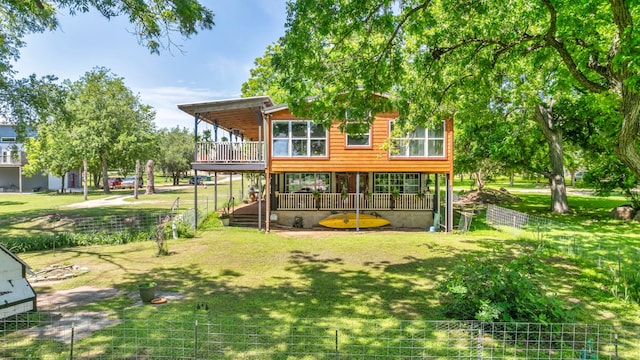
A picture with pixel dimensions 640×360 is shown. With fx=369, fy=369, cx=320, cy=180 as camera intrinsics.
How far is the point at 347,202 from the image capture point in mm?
19078

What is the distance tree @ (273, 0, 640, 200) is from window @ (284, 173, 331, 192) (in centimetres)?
944

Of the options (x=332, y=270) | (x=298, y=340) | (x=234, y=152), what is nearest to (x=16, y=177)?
(x=234, y=152)

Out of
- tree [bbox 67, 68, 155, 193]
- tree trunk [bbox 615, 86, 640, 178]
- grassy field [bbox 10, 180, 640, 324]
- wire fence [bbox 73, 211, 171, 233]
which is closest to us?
tree trunk [bbox 615, 86, 640, 178]

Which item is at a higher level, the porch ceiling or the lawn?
the porch ceiling

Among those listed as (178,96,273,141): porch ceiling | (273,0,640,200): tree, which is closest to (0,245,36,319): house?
(273,0,640,200): tree

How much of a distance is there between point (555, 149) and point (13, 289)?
87.6ft

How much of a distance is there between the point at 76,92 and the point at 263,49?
61.5 feet

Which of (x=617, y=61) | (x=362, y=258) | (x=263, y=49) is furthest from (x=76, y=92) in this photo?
(x=617, y=61)

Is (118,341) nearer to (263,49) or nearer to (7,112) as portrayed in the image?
(7,112)

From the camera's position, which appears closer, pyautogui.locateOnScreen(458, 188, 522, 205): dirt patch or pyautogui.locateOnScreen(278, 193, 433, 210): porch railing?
pyautogui.locateOnScreen(278, 193, 433, 210): porch railing

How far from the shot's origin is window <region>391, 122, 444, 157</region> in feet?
56.0

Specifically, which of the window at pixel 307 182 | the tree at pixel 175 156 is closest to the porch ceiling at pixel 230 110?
the window at pixel 307 182

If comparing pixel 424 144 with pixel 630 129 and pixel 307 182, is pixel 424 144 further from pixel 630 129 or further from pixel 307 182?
pixel 630 129

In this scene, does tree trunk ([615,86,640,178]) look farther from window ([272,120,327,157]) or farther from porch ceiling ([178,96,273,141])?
porch ceiling ([178,96,273,141])
